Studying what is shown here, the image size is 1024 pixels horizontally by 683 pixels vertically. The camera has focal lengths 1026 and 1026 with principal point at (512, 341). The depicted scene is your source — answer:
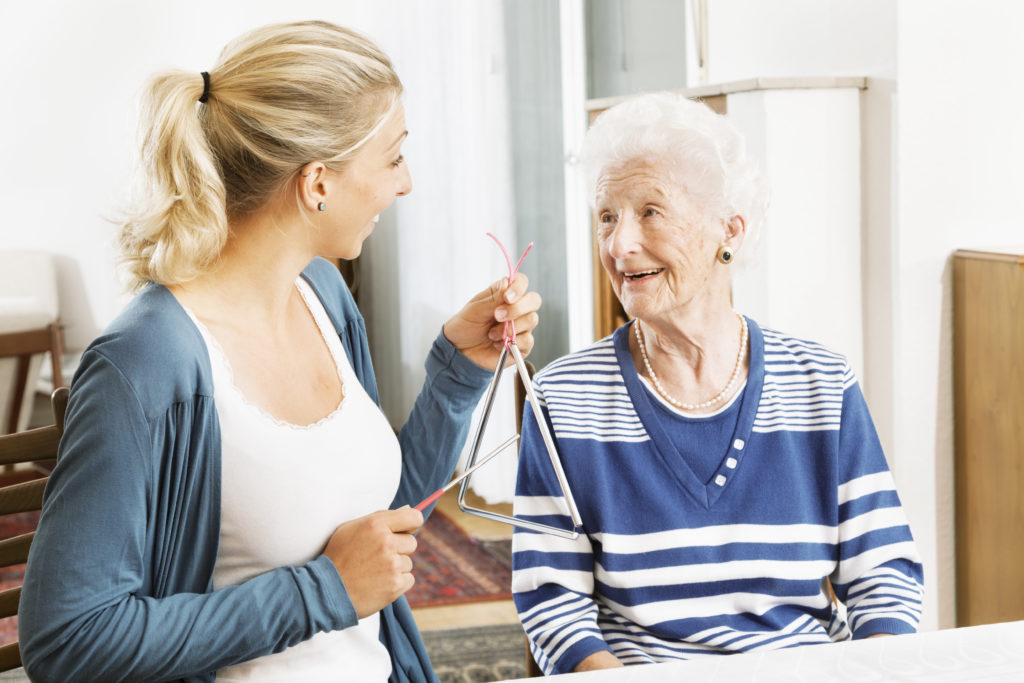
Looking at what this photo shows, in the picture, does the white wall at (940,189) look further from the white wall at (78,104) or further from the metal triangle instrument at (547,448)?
the white wall at (78,104)

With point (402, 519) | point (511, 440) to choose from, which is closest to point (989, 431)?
point (511, 440)

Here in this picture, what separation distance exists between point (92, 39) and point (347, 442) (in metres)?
4.68

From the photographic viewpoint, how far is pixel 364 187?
122 centimetres

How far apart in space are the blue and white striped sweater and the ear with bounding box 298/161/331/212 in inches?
17.0

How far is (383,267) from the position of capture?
512 centimetres

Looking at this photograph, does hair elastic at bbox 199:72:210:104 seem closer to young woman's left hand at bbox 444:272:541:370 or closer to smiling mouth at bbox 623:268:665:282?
young woman's left hand at bbox 444:272:541:370

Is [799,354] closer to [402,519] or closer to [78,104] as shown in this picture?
[402,519]

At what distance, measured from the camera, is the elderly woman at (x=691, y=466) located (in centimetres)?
136

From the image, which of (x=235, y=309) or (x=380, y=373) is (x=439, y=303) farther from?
(x=235, y=309)

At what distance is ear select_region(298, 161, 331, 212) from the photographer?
1172 mm

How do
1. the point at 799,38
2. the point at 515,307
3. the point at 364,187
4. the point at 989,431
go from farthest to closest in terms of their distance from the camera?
the point at 799,38, the point at 989,431, the point at 515,307, the point at 364,187

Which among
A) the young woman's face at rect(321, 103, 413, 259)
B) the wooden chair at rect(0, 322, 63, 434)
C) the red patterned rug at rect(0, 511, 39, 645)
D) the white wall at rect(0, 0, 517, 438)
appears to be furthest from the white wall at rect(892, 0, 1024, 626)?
the wooden chair at rect(0, 322, 63, 434)

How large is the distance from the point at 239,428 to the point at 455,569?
2.41 meters

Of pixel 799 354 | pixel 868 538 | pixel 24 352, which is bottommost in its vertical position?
pixel 24 352
